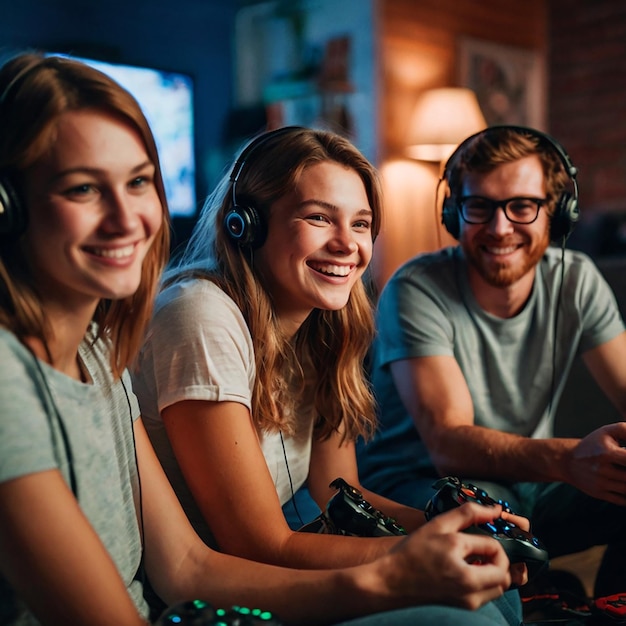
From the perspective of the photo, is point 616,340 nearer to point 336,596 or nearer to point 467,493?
point 467,493

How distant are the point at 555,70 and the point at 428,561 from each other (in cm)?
496

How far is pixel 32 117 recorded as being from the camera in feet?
2.47

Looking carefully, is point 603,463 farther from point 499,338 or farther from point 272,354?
point 272,354

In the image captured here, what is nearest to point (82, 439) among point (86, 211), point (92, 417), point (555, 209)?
point (92, 417)

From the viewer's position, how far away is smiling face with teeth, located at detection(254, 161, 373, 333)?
1.22 metres

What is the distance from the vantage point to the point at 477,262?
5.54 ft

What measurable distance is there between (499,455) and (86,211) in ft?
3.20

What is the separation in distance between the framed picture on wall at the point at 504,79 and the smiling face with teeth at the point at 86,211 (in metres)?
4.13

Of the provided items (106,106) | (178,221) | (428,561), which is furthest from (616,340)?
(178,221)

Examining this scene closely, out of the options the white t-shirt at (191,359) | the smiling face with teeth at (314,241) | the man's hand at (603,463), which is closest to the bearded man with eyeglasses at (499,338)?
the man's hand at (603,463)

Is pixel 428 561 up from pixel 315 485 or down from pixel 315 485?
up

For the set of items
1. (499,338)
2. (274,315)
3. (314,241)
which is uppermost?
(314,241)

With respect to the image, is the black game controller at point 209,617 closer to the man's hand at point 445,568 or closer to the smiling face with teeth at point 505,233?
the man's hand at point 445,568

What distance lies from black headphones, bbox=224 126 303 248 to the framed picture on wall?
3643 millimetres
